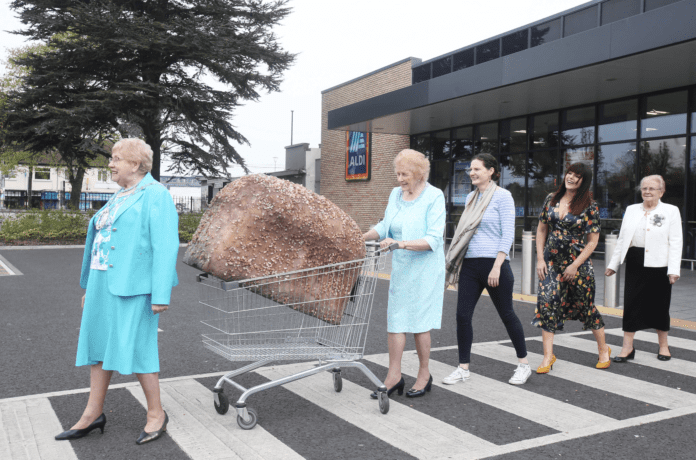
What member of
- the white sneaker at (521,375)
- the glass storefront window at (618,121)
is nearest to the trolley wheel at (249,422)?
the white sneaker at (521,375)

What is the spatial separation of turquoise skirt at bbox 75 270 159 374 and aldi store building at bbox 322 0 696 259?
9.75 m

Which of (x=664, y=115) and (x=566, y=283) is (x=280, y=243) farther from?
(x=664, y=115)

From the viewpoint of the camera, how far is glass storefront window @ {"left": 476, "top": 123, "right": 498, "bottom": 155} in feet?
64.8

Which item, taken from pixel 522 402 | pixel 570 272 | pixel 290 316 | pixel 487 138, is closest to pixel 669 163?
pixel 487 138

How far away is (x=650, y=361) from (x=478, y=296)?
2.19 metres

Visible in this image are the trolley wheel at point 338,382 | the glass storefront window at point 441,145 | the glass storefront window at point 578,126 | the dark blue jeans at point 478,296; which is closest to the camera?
the trolley wheel at point 338,382

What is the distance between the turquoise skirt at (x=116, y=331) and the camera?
11.4 ft

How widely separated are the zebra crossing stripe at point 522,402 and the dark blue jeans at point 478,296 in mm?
282

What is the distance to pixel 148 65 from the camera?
2588 cm

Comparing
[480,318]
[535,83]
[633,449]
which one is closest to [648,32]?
[535,83]

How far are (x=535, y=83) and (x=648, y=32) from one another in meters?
3.26

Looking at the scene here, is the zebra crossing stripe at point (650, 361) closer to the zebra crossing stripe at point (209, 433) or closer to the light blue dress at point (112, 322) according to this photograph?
the zebra crossing stripe at point (209, 433)

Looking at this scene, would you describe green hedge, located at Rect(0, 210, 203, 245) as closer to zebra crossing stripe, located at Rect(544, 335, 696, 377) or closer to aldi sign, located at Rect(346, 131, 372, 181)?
aldi sign, located at Rect(346, 131, 372, 181)

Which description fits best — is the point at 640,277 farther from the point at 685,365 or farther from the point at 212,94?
the point at 212,94
